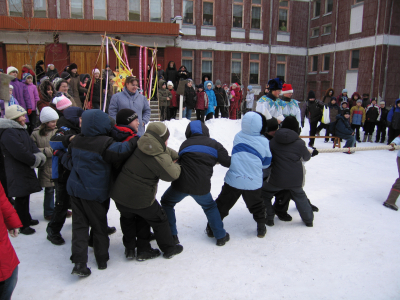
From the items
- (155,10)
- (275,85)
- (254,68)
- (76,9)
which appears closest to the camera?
(275,85)

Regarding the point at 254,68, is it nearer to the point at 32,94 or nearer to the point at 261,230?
the point at 32,94

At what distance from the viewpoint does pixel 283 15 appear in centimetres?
2070

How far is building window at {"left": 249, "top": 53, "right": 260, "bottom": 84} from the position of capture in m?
20.2

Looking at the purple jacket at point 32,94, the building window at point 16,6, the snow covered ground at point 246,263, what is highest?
the building window at point 16,6

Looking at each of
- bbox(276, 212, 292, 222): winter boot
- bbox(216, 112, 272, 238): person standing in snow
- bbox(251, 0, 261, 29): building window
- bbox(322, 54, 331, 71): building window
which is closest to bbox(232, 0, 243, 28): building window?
bbox(251, 0, 261, 29): building window

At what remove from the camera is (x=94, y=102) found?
29.7ft

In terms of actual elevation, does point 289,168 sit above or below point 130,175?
below

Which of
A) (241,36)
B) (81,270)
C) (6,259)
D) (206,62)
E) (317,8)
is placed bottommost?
(81,270)

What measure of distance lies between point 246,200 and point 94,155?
1.87 metres

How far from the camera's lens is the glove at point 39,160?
3.87m

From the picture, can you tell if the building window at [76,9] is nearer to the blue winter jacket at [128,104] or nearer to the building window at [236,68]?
the building window at [236,68]

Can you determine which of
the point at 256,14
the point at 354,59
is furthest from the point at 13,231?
the point at 354,59

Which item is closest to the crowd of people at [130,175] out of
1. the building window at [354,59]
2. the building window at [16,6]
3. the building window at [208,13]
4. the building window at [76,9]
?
the building window at [76,9]

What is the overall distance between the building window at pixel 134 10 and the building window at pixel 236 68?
636 centimetres
